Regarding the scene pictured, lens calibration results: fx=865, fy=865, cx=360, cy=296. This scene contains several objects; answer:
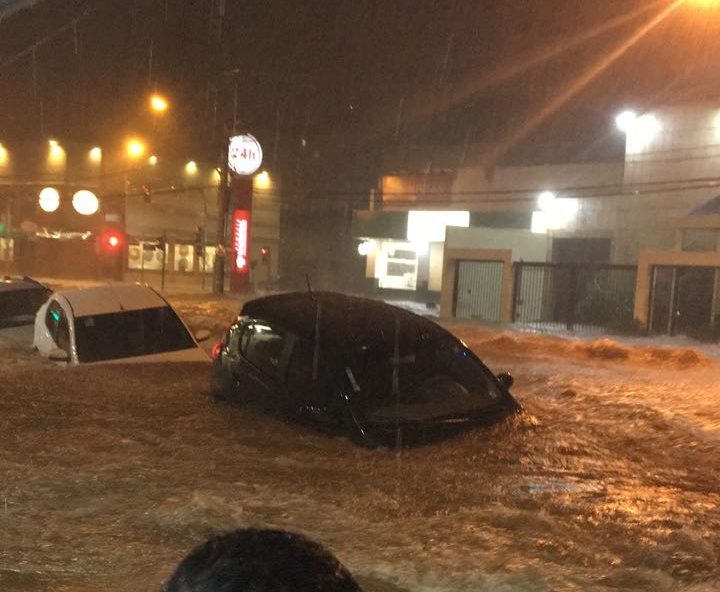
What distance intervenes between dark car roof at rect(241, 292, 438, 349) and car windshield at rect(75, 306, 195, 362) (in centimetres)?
214

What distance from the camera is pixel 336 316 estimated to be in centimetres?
717

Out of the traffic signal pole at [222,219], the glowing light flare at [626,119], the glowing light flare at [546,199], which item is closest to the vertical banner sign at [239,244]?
the traffic signal pole at [222,219]

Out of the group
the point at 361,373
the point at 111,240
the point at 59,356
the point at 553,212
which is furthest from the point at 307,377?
the point at 553,212

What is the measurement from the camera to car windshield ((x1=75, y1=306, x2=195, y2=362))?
9.47 meters

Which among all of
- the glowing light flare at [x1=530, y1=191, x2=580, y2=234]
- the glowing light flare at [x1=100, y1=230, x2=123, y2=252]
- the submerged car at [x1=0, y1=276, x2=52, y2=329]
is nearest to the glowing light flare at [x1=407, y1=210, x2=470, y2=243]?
the glowing light flare at [x1=530, y1=191, x2=580, y2=234]

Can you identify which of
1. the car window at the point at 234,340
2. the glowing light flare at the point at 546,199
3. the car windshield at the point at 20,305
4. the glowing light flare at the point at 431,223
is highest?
the glowing light flare at the point at 546,199

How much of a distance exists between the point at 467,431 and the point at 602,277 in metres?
18.7

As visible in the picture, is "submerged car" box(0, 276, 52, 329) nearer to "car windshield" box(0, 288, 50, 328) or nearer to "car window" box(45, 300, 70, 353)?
"car windshield" box(0, 288, 50, 328)

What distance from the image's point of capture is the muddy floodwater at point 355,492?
4.41 metres

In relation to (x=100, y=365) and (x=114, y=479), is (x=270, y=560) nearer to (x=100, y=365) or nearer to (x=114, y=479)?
(x=114, y=479)

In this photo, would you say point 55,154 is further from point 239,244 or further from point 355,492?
point 355,492

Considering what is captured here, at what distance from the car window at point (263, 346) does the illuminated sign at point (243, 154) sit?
24.8m

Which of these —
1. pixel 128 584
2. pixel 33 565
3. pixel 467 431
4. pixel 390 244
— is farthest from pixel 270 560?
pixel 390 244

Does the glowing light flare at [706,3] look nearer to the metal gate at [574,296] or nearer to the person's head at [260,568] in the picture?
the metal gate at [574,296]
